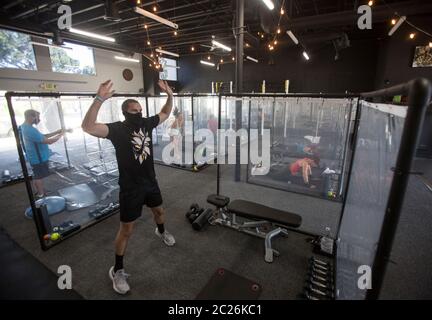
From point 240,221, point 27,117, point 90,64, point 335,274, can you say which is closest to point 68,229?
point 27,117

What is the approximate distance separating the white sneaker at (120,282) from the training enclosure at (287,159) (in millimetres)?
1183

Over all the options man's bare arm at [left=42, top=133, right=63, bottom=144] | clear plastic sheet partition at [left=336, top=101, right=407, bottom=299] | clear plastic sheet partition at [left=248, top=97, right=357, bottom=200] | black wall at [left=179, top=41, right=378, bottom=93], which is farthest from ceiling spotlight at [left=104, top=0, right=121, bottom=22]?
black wall at [left=179, top=41, right=378, bottom=93]

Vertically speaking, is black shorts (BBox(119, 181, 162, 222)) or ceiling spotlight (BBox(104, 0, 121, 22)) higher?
ceiling spotlight (BBox(104, 0, 121, 22))

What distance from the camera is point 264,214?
2514 millimetres

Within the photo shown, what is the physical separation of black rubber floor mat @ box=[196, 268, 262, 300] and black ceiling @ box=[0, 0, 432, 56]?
5.00m

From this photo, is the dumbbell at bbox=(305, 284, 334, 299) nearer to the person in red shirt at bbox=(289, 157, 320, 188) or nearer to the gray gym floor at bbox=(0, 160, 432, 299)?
the gray gym floor at bbox=(0, 160, 432, 299)

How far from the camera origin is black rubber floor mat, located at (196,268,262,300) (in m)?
1.93

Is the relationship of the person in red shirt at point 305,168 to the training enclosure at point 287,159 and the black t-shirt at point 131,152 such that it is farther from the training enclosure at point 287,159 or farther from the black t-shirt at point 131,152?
the black t-shirt at point 131,152

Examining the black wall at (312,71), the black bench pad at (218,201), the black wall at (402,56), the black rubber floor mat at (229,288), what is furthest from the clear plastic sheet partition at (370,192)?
the black wall at (312,71)

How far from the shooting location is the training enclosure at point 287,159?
1.02m

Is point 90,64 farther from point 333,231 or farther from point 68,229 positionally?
point 333,231

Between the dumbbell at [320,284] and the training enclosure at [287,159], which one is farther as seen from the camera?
the dumbbell at [320,284]

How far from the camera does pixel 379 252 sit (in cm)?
89
